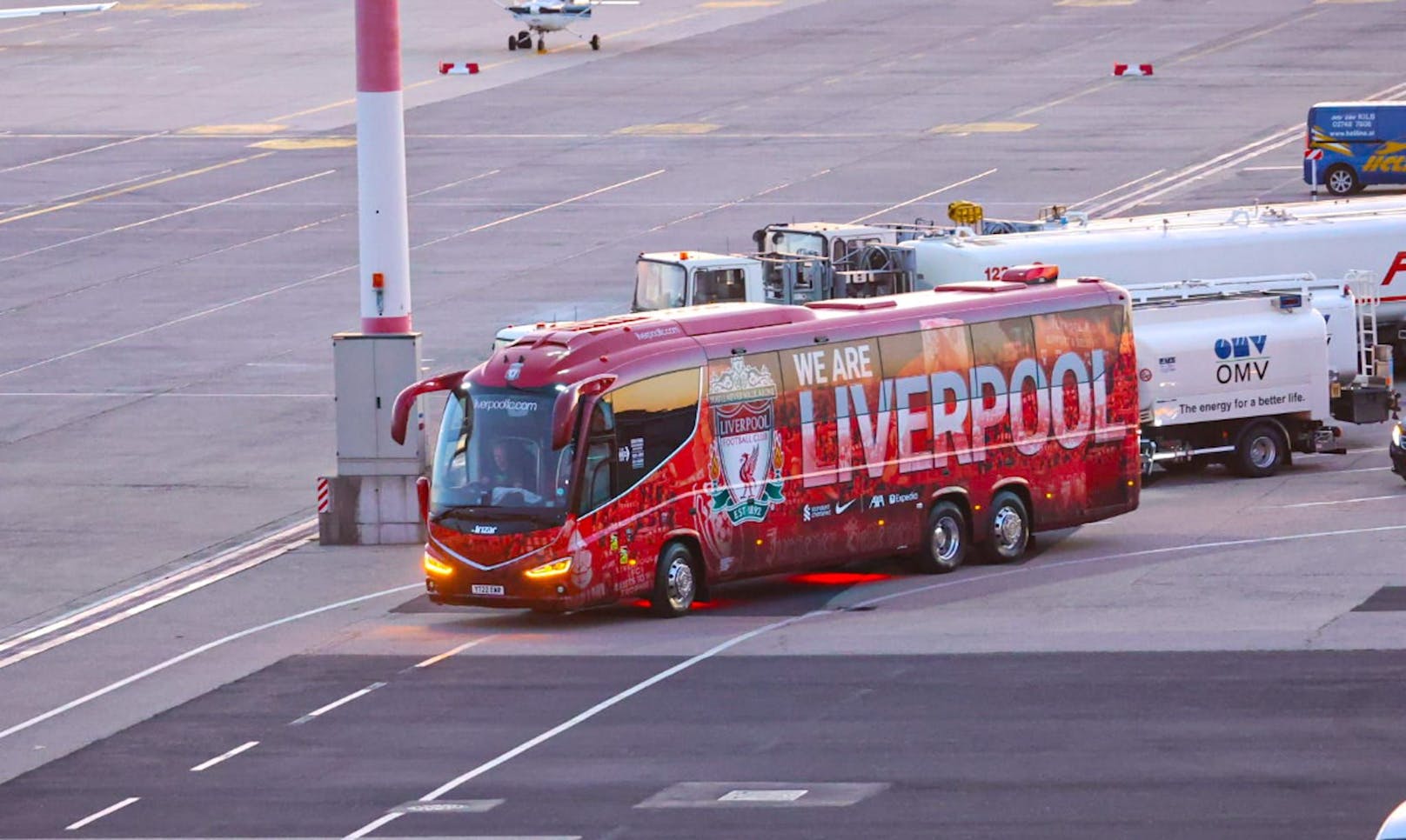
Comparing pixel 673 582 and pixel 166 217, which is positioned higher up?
pixel 166 217

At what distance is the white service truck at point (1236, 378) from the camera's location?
1738 inches

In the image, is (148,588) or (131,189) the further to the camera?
(131,189)

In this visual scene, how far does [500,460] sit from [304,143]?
56950 mm

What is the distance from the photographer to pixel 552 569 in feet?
107

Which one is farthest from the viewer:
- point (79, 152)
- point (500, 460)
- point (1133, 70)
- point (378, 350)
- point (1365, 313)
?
point (1133, 70)

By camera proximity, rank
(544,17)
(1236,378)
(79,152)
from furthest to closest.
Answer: (544,17) < (79,152) < (1236,378)

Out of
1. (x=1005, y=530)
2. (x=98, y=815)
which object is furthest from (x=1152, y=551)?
(x=98, y=815)

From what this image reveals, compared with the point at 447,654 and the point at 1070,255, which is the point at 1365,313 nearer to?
the point at 1070,255

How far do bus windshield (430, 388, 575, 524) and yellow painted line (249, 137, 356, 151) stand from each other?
55.2 meters

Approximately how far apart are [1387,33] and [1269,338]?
5869 cm

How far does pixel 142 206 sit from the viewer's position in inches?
3083

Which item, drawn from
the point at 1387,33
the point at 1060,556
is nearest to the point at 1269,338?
the point at 1060,556

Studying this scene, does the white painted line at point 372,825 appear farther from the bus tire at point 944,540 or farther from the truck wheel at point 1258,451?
the truck wheel at point 1258,451

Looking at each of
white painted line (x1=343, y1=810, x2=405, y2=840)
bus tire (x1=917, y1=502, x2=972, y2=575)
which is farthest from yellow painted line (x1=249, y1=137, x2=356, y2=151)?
white painted line (x1=343, y1=810, x2=405, y2=840)
